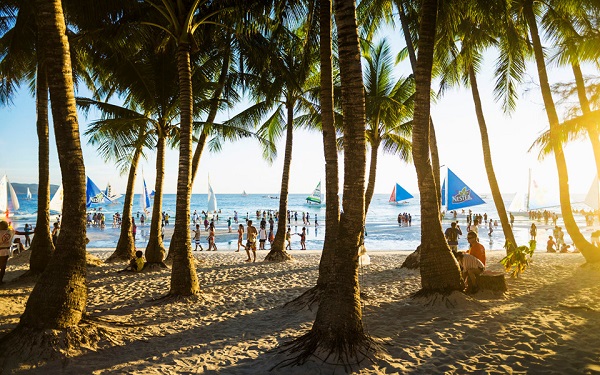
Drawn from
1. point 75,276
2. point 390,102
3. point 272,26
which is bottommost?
point 75,276

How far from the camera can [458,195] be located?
25766mm

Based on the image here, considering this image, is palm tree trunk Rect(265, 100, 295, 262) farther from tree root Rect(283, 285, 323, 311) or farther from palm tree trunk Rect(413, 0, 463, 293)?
palm tree trunk Rect(413, 0, 463, 293)

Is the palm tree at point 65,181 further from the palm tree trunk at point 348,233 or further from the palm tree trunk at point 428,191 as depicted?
the palm tree trunk at point 428,191

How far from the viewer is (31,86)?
16.2 meters

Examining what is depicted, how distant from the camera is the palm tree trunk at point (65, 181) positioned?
206 inches

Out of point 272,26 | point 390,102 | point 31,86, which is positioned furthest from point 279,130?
point 31,86

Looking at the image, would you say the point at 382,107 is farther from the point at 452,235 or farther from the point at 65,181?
the point at 65,181

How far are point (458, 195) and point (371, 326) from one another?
22149 mm

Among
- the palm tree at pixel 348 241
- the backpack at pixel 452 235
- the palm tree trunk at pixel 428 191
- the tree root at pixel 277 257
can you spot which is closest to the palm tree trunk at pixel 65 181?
the palm tree at pixel 348 241

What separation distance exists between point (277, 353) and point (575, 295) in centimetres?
712

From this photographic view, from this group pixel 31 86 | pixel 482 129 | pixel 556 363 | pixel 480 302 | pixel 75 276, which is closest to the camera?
pixel 556 363

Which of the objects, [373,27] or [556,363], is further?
[373,27]

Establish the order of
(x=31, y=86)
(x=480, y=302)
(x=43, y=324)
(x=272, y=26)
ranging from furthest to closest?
(x=31, y=86)
(x=272, y=26)
(x=480, y=302)
(x=43, y=324)

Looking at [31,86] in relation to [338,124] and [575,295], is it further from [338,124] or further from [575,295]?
[575,295]
